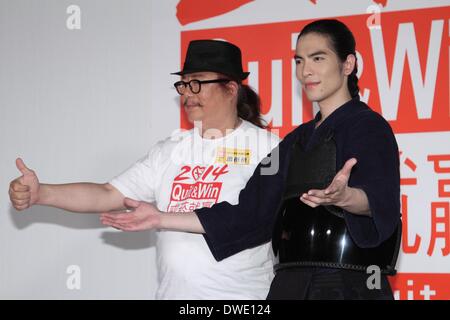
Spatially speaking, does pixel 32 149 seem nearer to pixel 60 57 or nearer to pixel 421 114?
pixel 60 57

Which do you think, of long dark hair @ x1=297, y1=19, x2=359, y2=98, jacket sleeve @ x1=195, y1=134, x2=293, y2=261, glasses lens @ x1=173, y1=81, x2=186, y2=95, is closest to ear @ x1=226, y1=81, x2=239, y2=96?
glasses lens @ x1=173, y1=81, x2=186, y2=95

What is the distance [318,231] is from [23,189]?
94 centimetres

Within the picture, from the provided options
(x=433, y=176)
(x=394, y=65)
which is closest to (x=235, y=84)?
(x=394, y=65)

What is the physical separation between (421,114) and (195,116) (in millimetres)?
813

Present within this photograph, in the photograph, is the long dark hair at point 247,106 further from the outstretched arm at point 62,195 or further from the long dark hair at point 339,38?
the long dark hair at point 339,38

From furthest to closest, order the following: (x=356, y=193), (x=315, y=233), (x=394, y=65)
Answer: (x=394, y=65) < (x=315, y=233) < (x=356, y=193)

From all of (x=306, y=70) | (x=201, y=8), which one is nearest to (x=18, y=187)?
(x=306, y=70)

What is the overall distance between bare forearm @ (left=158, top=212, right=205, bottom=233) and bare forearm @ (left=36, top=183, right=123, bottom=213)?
49cm

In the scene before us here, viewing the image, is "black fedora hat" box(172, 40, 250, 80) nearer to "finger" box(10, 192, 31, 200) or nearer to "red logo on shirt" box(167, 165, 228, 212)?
"red logo on shirt" box(167, 165, 228, 212)

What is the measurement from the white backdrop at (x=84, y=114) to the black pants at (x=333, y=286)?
1.23 m

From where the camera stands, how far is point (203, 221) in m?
2.09

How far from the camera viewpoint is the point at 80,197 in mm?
2441

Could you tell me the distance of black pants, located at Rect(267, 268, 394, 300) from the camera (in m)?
1.77

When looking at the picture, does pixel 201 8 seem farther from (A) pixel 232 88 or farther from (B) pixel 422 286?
(B) pixel 422 286
